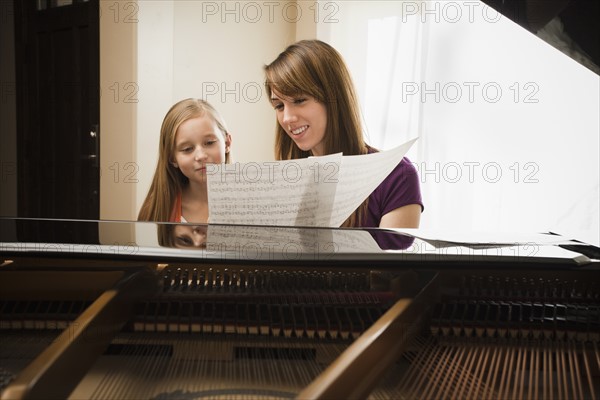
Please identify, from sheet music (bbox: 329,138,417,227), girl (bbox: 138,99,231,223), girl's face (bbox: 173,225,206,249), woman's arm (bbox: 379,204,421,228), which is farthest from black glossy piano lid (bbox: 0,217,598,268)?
girl (bbox: 138,99,231,223)

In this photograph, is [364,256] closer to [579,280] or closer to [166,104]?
[579,280]

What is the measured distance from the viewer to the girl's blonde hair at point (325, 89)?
2365 millimetres

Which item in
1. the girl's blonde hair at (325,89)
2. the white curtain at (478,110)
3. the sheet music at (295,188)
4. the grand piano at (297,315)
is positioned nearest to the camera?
the grand piano at (297,315)

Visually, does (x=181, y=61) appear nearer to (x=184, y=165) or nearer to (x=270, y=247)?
(x=184, y=165)

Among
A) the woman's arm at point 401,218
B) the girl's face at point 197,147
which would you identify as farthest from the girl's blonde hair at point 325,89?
the girl's face at point 197,147

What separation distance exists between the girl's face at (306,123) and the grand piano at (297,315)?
152 centimetres

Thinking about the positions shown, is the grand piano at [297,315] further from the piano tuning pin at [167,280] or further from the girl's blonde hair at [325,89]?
the girl's blonde hair at [325,89]

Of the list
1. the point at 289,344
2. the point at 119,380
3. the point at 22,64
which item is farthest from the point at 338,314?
the point at 22,64

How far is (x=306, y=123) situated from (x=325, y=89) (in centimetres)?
16

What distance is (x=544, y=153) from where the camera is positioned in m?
3.32

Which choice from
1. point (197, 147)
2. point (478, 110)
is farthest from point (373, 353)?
point (478, 110)

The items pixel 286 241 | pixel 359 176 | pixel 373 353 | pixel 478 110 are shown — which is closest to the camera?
pixel 373 353

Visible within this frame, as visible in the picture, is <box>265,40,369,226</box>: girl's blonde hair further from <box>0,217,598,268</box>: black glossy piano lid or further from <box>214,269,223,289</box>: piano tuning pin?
<box>214,269,223,289</box>: piano tuning pin

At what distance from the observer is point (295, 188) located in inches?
43.1
